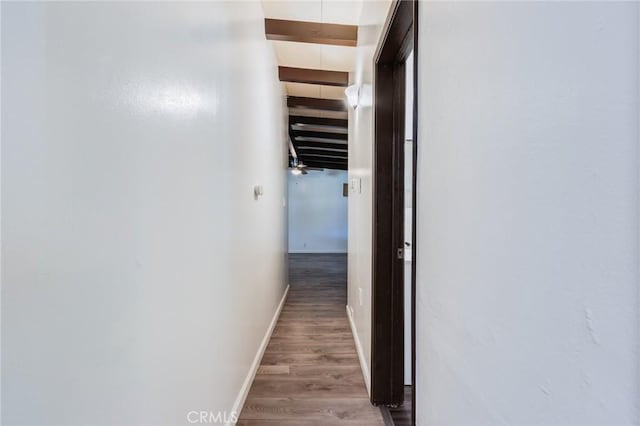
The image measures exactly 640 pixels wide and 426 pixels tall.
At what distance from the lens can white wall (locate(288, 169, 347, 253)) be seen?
8.50 m

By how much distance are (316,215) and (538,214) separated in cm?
807

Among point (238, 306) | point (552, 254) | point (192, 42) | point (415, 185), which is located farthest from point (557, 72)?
point (238, 306)

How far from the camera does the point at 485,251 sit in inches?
24.3

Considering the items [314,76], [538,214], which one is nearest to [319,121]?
[314,76]

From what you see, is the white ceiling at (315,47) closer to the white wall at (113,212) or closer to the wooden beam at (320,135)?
the white wall at (113,212)

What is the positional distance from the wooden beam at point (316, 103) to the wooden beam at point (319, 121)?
59 cm

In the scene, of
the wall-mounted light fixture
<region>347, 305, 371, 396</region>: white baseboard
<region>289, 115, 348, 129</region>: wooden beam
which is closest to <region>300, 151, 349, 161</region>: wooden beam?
<region>289, 115, 348, 129</region>: wooden beam

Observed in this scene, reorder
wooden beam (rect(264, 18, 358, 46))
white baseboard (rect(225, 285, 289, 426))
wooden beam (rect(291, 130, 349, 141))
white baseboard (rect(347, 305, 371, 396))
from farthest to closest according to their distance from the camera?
wooden beam (rect(291, 130, 349, 141)), wooden beam (rect(264, 18, 358, 46)), white baseboard (rect(347, 305, 371, 396)), white baseboard (rect(225, 285, 289, 426))

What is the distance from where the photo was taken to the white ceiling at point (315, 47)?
88.7 inches

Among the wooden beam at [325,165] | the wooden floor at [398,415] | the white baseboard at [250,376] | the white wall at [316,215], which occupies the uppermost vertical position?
the wooden beam at [325,165]

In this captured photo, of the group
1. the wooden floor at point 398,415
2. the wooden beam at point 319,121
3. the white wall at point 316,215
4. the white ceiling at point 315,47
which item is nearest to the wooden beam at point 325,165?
the white wall at point 316,215

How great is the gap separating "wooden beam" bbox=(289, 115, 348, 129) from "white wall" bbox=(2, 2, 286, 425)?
11.3ft

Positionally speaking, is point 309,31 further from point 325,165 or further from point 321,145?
point 325,165

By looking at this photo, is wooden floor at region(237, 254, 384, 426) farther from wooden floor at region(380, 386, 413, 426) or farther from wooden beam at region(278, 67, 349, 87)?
wooden beam at region(278, 67, 349, 87)
